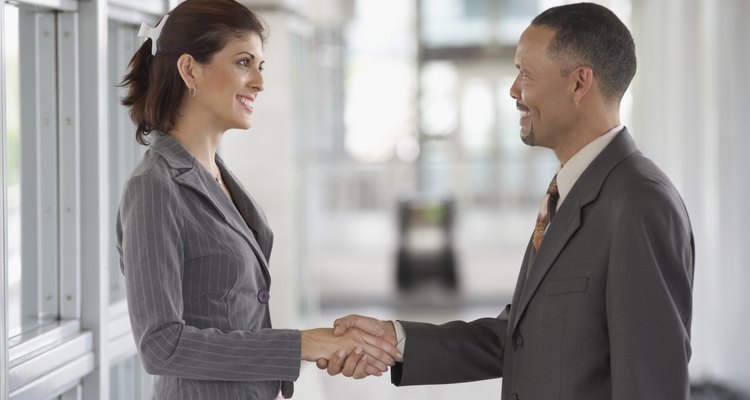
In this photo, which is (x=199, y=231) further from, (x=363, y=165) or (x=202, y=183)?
(x=363, y=165)

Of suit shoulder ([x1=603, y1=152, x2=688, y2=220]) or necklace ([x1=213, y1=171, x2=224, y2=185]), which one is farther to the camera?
necklace ([x1=213, y1=171, x2=224, y2=185])

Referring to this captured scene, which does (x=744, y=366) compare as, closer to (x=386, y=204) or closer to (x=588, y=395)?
(x=588, y=395)

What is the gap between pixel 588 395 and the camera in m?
1.85

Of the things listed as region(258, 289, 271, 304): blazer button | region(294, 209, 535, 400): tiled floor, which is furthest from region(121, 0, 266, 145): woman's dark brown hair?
region(294, 209, 535, 400): tiled floor

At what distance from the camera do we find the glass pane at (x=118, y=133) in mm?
3123

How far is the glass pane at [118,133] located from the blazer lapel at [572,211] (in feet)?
5.30

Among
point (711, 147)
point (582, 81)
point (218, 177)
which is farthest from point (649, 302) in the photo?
point (711, 147)

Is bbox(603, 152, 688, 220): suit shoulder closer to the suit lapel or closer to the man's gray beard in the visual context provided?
the man's gray beard

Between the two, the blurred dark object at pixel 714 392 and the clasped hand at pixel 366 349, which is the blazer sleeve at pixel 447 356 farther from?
the blurred dark object at pixel 714 392

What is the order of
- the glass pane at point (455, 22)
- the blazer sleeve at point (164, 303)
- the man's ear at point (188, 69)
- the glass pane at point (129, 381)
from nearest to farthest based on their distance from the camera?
the blazer sleeve at point (164, 303)
the man's ear at point (188, 69)
the glass pane at point (129, 381)
the glass pane at point (455, 22)

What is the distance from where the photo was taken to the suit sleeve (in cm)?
171

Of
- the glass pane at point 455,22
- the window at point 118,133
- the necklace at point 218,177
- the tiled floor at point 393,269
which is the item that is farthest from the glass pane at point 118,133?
the glass pane at point 455,22

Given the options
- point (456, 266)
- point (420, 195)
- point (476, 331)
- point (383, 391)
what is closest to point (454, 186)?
point (420, 195)

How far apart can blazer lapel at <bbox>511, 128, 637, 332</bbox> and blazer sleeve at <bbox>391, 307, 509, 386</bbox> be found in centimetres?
47
